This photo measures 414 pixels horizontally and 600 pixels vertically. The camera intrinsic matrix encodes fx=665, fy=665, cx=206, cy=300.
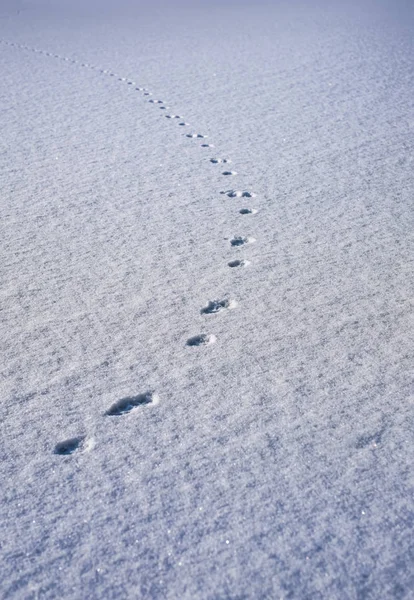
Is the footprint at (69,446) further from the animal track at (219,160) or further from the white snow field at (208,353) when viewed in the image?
the animal track at (219,160)

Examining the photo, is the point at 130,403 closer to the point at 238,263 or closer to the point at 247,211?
the point at 238,263

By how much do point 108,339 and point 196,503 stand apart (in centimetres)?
78

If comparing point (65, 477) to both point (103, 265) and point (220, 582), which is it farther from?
point (103, 265)

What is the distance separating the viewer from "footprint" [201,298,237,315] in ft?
7.62

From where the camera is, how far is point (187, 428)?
1.78m

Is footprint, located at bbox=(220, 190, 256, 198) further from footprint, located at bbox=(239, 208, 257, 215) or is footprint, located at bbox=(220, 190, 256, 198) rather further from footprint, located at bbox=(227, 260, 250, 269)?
footprint, located at bbox=(227, 260, 250, 269)

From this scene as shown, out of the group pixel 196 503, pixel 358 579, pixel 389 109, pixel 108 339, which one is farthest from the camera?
pixel 389 109

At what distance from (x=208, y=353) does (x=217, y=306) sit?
0.95ft

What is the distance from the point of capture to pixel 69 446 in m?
1.74

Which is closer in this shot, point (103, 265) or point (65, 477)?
point (65, 477)

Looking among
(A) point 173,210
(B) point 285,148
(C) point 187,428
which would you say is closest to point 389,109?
(B) point 285,148

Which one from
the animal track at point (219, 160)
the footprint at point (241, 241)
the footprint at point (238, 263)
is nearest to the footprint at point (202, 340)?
the footprint at point (238, 263)

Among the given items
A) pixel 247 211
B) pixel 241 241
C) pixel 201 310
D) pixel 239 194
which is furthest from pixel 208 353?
pixel 239 194

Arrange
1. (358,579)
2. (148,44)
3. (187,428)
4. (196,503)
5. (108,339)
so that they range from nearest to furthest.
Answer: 1. (358,579)
2. (196,503)
3. (187,428)
4. (108,339)
5. (148,44)
